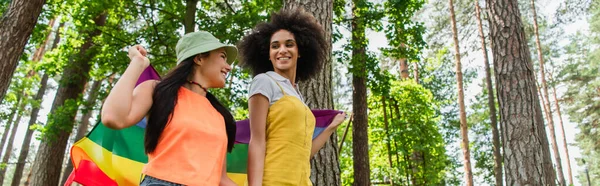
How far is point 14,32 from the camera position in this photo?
239 inches

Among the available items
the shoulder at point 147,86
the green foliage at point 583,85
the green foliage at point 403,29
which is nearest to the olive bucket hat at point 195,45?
the shoulder at point 147,86

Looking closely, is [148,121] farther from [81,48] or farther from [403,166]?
[403,166]

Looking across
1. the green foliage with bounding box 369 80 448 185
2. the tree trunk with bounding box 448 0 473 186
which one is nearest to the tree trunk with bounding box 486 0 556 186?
the green foliage with bounding box 369 80 448 185

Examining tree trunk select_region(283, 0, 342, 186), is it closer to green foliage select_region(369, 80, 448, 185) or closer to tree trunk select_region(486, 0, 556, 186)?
tree trunk select_region(486, 0, 556, 186)

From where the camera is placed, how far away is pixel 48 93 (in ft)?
91.8

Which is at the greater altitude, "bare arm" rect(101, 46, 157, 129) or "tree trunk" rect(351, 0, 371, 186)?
"tree trunk" rect(351, 0, 371, 186)

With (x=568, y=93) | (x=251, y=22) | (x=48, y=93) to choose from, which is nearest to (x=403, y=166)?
(x=251, y=22)

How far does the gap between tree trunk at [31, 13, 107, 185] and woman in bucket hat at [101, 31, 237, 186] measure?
907cm

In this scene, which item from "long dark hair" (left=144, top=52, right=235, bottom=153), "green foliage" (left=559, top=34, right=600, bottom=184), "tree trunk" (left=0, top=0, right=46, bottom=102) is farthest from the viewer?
"green foliage" (left=559, top=34, right=600, bottom=184)

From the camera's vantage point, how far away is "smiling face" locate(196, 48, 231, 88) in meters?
2.47

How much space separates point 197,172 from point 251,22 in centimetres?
797

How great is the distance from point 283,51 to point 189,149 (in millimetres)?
1090

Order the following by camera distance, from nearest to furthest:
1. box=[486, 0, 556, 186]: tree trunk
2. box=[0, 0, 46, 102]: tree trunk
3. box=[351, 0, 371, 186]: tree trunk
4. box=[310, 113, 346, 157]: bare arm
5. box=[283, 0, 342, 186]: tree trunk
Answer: box=[310, 113, 346, 157]: bare arm, box=[283, 0, 342, 186]: tree trunk, box=[0, 0, 46, 102]: tree trunk, box=[486, 0, 556, 186]: tree trunk, box=[351, 0, 371, 186]: tree trunk

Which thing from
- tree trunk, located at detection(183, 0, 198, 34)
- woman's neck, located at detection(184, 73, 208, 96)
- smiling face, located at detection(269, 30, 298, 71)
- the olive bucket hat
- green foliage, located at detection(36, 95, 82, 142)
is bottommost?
woman's neck, located at detection(184, 73, 208, 96)
